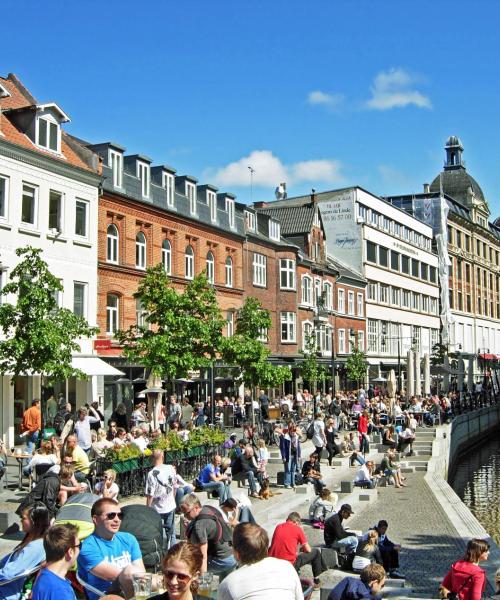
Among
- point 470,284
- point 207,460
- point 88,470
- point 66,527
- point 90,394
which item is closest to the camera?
point 66,527

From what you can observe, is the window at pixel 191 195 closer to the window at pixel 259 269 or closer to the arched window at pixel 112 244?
the arched window at pixel 112 244

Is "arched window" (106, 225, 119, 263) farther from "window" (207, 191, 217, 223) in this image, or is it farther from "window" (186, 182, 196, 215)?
"window" (207, 191, 217, 223)

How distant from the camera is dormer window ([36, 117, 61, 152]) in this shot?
94.0 ft

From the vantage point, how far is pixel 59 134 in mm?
29594

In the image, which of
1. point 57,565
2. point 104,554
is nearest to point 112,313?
point 104,554

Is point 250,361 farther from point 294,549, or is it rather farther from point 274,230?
point 294,549

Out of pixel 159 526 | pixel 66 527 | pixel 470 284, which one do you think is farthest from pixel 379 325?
pixel 66 527

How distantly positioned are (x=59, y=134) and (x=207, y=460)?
49.6 ft

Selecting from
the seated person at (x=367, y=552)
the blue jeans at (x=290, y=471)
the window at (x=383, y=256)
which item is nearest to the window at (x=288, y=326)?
the window at (x=383, y=256)

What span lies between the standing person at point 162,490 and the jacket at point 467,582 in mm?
4429

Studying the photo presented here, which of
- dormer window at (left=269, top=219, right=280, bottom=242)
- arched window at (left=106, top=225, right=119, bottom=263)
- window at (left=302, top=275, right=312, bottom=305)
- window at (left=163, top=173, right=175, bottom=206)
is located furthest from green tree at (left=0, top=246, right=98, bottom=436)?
window at (left=302, top=275, right=312, bottom=305)

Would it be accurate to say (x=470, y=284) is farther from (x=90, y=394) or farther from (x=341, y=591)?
(x=341, y=591)

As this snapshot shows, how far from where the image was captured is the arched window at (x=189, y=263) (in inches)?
1489

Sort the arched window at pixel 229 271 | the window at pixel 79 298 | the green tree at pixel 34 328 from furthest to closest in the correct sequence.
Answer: the arched window at pixel 229 271 < the window at pixel 79 298 < the green tree at pixel 34 328
